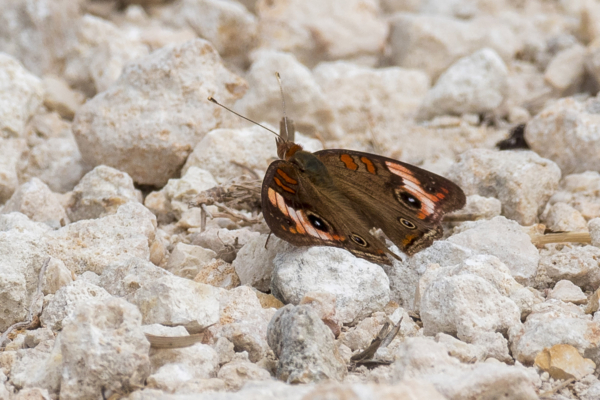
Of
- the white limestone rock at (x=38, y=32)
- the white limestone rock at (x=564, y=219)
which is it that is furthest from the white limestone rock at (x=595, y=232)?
the white limestone rock at (x=38, y=32)

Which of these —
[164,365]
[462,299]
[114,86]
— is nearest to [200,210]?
[114,86]

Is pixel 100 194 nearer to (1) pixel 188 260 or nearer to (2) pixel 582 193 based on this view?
(1) pixel 188 260

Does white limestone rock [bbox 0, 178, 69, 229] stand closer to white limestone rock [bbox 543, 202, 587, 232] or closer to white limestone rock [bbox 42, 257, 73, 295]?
white limestone rock [bbox 42, 257, 73, 295]

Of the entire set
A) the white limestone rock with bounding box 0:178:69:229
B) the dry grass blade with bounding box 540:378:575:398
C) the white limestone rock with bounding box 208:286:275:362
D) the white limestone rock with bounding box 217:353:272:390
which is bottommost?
the white limestone rock with bounding box 0:178:69:229

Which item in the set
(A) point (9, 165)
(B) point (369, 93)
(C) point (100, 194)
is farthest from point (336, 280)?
(B) point (369, 93)

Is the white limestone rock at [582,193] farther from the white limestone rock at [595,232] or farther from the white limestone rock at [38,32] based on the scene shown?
the white limestone rock at [38,32]

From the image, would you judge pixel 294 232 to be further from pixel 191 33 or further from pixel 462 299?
pixel 191 33

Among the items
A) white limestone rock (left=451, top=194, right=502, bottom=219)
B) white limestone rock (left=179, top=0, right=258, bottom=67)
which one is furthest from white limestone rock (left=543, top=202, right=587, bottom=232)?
white limestone rock (left=179, top=0, right=258, bottom=67)
